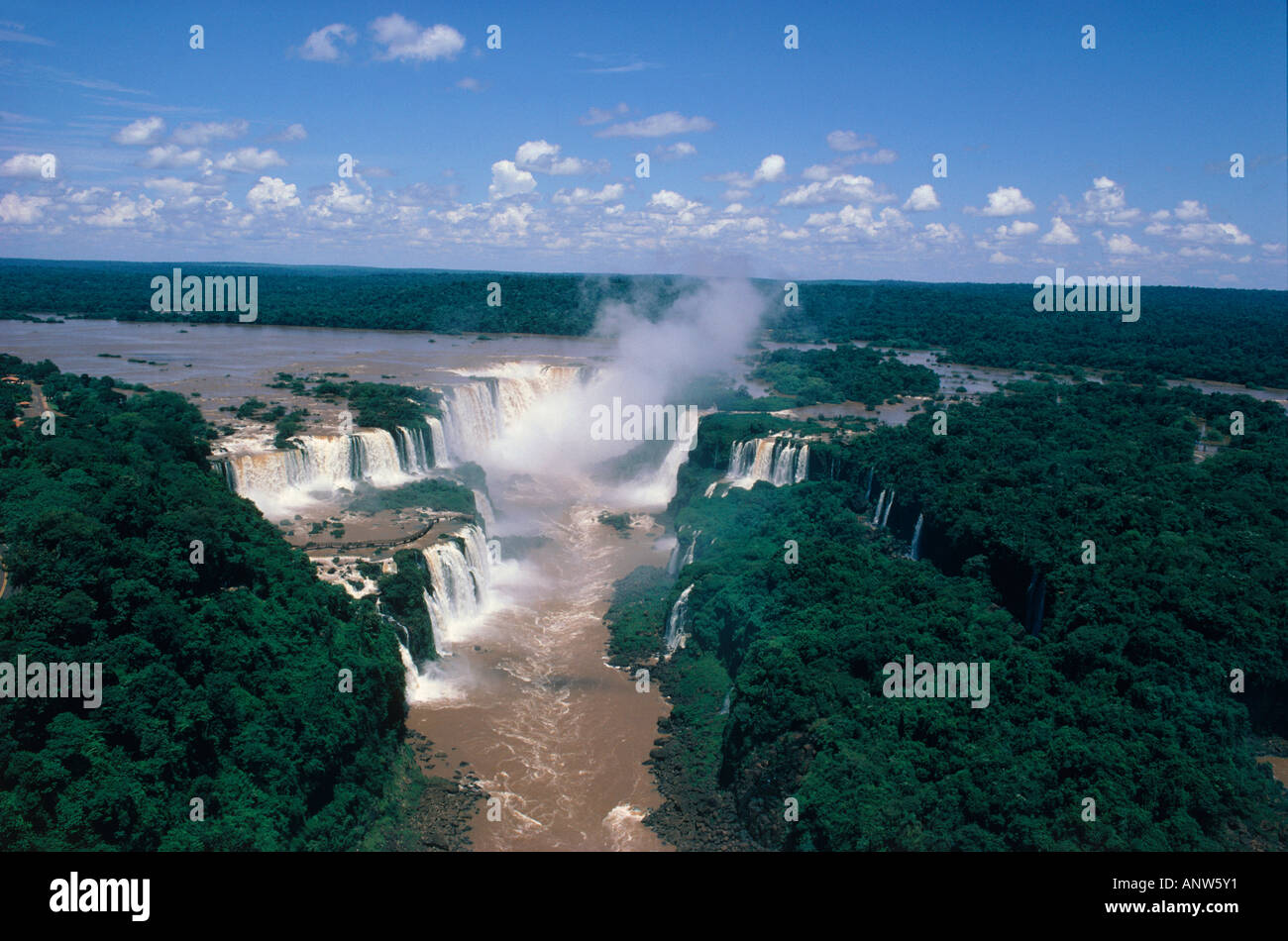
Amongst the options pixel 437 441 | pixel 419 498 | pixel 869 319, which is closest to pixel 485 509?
pixel 419 498

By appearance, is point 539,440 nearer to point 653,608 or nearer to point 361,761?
point 653,608

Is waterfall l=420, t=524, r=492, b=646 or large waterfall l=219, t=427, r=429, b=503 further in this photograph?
large waterfall l=219, t=427, r=429, b=503

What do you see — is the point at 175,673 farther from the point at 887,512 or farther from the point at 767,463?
the point at 767,463

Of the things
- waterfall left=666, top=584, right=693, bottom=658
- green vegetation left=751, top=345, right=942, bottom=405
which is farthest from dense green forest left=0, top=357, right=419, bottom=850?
green vegetation left=751, top=345, right=942, bottom=405

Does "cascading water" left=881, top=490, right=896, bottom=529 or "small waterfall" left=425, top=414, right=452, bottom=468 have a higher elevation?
"small waterfall" left=425, top=414, right=452, bottom=468

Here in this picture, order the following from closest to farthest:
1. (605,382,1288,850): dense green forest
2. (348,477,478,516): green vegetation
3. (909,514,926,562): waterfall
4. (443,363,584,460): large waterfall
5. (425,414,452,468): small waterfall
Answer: (605,382,1288,850): dense green forest, (909,514,926,562): waterfall, (348,477,478,516): green vegetation, (425,414,452,468): small waterfall, (443,363,584,460): large waterfall

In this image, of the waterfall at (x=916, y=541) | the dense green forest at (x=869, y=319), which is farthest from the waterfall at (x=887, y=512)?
the dense green forest at (x=869, y=319)

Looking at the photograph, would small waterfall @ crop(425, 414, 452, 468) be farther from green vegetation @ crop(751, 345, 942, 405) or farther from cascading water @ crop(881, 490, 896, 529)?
green vegetation @ crop(751, 345, 942, 405)

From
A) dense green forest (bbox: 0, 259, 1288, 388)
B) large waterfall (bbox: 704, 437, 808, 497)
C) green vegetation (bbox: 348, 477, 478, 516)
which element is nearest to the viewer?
green vegetation (bbox: 348, 477, 478, 516)
